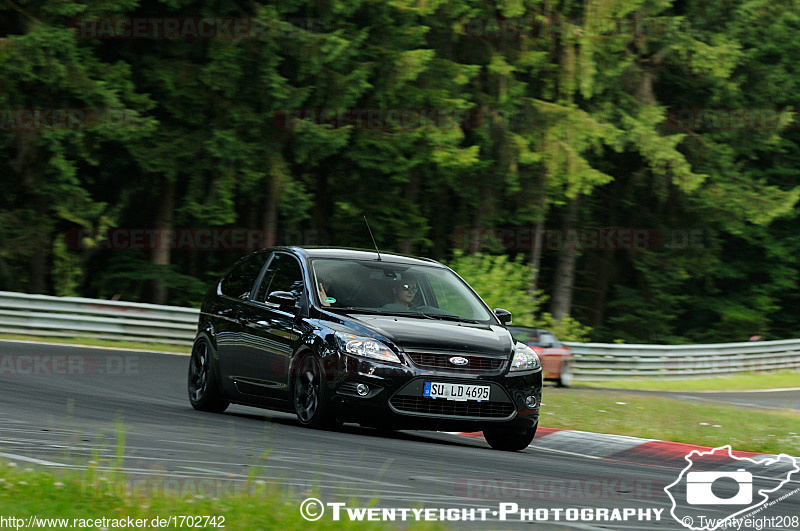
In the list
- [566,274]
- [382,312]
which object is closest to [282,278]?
[382,312]

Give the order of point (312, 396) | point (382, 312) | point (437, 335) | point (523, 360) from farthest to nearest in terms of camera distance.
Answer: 1. point (382, 312)
2. point (523, 360)
3. point (312, 396)
4. point (437, 335)

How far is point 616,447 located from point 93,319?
1497cm

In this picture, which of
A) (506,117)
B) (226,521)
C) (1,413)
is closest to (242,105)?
(506,117)

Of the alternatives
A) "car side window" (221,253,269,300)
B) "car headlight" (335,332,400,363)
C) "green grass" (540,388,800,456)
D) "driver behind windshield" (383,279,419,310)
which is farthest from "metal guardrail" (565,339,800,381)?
"car headlight" (335,332,400,363)

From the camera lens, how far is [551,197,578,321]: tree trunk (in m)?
43.2

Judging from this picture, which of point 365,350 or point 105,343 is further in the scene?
point 105,343

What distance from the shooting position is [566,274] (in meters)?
43.2

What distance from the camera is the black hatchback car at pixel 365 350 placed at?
33.5 ft

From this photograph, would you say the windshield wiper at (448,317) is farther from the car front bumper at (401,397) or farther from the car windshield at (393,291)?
the car front bumper at (401,397)

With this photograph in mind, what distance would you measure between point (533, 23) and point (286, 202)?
9.26 m

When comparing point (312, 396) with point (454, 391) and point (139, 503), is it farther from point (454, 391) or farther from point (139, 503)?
point (139, 503)

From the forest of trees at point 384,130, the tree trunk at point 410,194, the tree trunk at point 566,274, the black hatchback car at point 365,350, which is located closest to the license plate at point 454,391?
the black hatchback car at point 365,350

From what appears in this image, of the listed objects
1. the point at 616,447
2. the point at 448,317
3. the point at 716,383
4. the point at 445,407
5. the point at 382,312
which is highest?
the point at 382,312

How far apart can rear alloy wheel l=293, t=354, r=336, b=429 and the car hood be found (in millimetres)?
536
